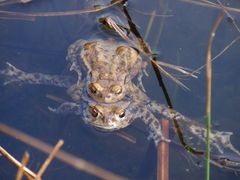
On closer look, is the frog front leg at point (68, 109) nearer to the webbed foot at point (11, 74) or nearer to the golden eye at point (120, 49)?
the webbed foot at point (11, 74)

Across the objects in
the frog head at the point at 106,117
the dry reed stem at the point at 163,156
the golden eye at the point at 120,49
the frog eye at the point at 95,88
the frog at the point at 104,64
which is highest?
the golden eye at the point at 120,49

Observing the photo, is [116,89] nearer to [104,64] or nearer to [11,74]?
[104,64]

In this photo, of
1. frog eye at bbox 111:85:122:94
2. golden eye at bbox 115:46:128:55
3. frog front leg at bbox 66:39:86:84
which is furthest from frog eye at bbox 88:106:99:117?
golden eye at bbox 115:46:128:55

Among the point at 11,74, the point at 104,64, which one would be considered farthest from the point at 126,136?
the point at 11,74

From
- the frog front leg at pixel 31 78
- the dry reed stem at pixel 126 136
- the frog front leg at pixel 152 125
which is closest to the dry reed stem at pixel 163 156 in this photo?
the frog front leg at pixel 152 125

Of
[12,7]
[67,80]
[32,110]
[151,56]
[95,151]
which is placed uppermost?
[12,7]

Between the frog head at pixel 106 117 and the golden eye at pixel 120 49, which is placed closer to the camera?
the frog head at pixel 106 117

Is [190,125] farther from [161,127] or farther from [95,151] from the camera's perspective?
[95,151]

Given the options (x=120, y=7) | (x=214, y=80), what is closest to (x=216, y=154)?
(x=214, y=80)

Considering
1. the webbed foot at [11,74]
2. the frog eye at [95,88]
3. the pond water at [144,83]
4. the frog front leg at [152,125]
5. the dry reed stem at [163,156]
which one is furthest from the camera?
the webbed foot at [11,74]
